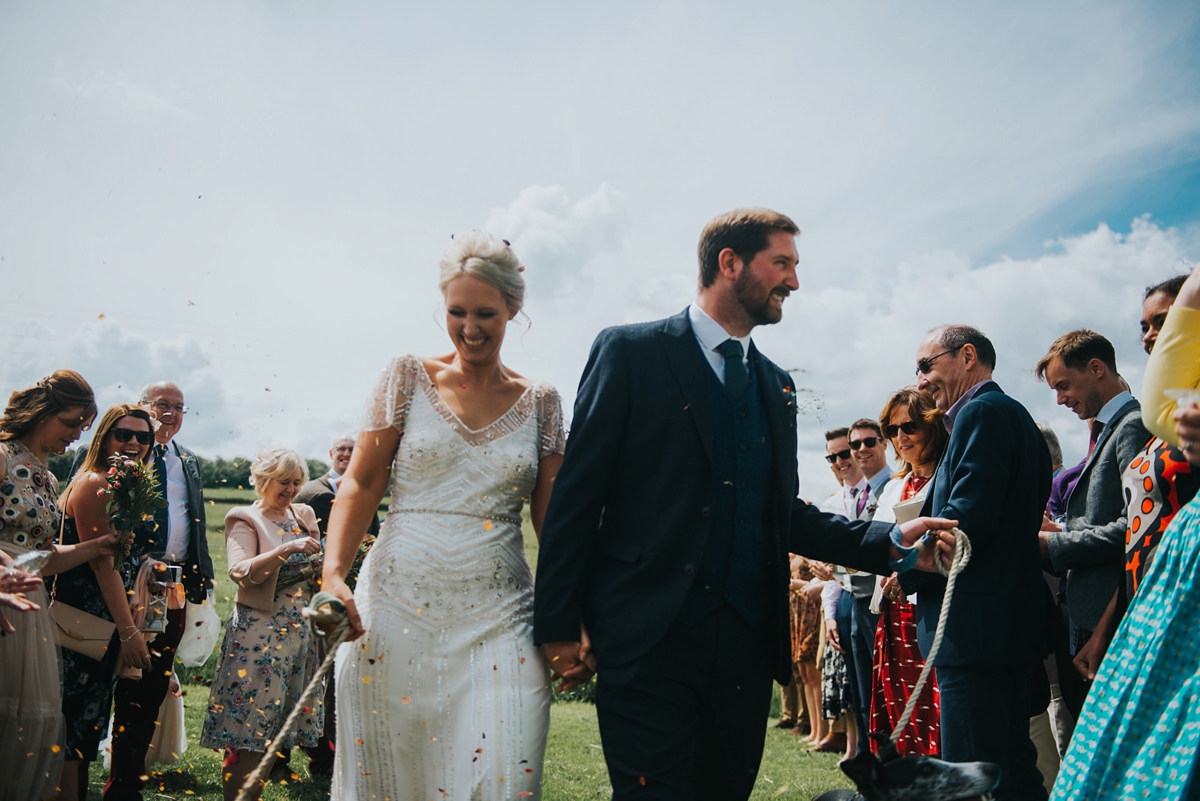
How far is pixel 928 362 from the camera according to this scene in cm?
441

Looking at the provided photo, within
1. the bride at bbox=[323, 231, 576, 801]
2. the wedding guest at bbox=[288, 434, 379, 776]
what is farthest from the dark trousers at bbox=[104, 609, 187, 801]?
the bride at bbox=[323, 231, 576, 801]

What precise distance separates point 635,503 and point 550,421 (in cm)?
68

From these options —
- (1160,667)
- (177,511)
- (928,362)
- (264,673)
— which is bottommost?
(264,673)

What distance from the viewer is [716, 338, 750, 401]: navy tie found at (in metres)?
3.00

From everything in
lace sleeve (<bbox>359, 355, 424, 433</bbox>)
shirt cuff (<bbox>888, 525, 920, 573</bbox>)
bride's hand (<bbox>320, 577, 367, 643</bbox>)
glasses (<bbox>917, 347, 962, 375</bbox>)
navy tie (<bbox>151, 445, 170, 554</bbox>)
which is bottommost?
bride's hand (<bbox>320, 577, 367, 643</bbox>)

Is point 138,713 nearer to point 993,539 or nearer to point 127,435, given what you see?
point 127,435

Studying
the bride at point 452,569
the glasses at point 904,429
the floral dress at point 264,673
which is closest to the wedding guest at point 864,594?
the glasses at point 904,429

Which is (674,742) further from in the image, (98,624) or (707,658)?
(98,624)

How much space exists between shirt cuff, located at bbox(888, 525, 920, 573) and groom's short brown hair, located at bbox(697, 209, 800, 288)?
3.78ft

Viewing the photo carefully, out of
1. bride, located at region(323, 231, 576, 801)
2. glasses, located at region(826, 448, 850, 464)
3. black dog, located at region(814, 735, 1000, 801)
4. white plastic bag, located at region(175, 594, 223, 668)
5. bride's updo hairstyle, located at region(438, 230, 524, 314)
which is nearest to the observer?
black dog, located at region(814, 735, 1000, 801)

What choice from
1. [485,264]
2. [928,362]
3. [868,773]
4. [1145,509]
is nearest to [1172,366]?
[1145,509]

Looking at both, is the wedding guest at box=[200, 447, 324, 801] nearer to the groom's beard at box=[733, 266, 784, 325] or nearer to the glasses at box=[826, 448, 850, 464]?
the groom's beard at box=[733, 266, 784, 325]

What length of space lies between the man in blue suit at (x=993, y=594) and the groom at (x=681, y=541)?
1.14 meters

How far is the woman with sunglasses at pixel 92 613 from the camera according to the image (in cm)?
480
